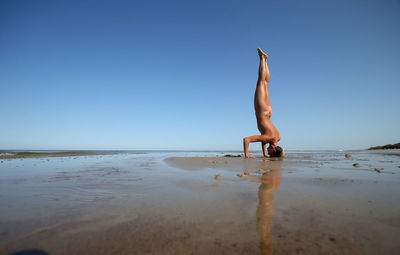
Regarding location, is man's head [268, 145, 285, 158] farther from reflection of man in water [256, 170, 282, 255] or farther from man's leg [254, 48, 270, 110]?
reflection of man in water [256, 170, 282, 255]

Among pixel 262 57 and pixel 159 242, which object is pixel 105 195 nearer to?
pixel 159 242

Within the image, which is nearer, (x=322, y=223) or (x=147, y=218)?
(x=322, y=223)

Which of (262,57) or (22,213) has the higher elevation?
(262,57)

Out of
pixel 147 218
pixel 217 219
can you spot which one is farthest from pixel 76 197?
pixel 217 219

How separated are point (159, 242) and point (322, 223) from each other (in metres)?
1.43

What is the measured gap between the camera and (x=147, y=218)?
1.85 m

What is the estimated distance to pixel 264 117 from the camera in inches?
426

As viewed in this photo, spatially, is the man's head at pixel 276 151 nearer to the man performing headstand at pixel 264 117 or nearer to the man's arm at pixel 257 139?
the man performing headstand at pixel 264 117

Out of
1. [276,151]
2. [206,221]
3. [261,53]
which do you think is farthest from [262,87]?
[206,221]

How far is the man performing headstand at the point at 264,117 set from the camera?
401 inches

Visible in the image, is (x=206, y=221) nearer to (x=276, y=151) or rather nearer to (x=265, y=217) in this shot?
(x=265, y=217)

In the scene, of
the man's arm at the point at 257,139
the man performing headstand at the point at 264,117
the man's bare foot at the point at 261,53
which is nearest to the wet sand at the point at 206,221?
the man's arm at the point at 257,139

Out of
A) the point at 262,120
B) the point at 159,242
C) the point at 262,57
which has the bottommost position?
the point at 159,242

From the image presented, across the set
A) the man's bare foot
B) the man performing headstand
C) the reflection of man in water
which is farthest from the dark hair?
the reflection of man in water
